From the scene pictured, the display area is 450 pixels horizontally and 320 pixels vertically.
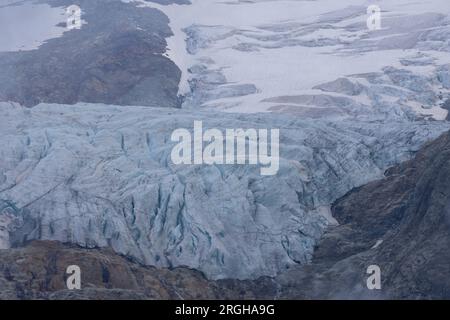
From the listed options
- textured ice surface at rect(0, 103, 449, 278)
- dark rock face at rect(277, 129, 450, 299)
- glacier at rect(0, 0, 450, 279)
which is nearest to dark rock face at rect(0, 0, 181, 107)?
glacier at rect(0, 0, 450, 279)

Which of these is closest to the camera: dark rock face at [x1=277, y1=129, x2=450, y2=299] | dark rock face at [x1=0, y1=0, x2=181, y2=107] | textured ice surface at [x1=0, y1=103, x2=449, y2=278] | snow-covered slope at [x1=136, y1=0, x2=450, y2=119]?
dark rock face at [x1=277, y1=129, x2=450, y2=299]

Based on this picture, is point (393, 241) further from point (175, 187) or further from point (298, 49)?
point (298, 49)

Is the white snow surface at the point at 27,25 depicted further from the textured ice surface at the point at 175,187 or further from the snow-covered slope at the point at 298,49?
the textured ice surface at the point at 175,187

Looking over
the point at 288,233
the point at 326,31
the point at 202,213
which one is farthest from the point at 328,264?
the point at 326,31

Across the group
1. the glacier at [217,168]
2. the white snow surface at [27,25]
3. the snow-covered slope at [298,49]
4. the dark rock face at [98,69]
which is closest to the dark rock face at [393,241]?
the glacier at [217,168]

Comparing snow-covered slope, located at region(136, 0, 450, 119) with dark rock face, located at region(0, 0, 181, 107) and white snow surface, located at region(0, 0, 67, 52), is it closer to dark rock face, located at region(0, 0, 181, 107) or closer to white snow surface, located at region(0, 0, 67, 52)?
dark rock face, located at region(0, 0, 181, 107)
